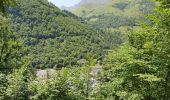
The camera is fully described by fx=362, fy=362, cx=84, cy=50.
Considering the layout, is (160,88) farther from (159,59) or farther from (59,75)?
(59,75)

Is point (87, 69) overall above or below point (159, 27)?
below

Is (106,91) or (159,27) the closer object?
(159,27)

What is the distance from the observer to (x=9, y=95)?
4400cm

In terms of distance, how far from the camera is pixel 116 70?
2247 centimetres

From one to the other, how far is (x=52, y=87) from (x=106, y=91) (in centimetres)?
1545

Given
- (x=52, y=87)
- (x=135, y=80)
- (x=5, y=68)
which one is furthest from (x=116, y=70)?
(x=5, y=68)

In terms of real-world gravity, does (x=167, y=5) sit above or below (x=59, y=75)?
above

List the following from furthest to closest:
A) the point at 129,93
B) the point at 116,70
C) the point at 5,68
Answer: the point at 5,68 → the point at 116,70 → the point at 129,93

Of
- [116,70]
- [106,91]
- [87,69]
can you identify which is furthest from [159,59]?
[87,69]

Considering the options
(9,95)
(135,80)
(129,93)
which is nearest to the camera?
(129,93)

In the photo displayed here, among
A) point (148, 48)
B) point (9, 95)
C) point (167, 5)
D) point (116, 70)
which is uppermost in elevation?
point (167, 5)

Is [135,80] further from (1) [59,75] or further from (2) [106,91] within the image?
(2) [106,91]

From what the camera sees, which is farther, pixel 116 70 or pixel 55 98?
pixel 55 98

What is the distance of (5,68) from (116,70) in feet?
130
